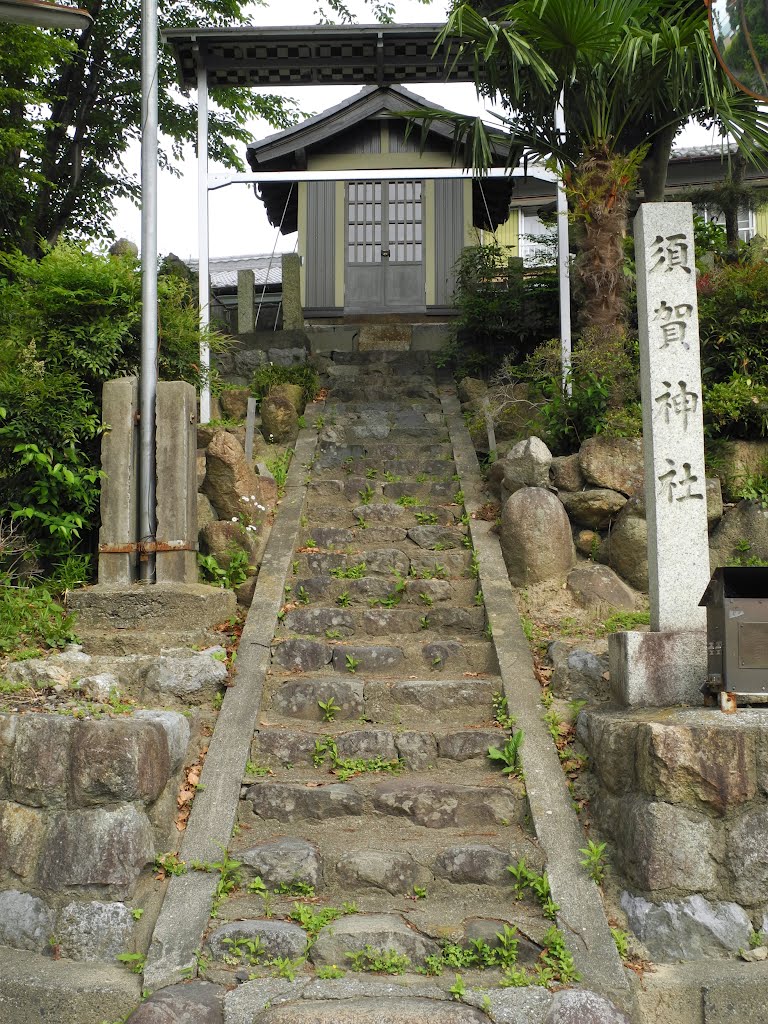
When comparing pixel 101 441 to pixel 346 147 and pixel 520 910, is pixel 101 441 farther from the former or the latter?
pixel 346 147

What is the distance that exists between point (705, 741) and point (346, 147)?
14.1 m

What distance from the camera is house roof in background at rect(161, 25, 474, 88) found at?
11.1 m

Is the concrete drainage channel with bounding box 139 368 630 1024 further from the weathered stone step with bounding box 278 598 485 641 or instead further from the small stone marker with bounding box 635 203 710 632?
the small stone marker with bounding box 635 203 710 632

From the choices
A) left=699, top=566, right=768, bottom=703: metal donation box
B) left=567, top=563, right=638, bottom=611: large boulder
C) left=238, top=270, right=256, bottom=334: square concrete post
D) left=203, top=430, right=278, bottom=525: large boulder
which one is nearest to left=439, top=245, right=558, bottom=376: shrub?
left=238, top=270, right=256, bottom=334: square concrete post

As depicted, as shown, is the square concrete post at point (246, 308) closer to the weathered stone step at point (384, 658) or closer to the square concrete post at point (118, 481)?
the square concrete post at point (118, 481)

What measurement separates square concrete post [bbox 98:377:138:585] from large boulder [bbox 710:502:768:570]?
446cm

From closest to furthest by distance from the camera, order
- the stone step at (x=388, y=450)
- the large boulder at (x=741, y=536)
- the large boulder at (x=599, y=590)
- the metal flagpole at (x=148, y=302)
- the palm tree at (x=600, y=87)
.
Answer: the metal flagpole at (x=148, y=302)
the large boulder at (x=599, y=590)
the large boulder at (x=741, y=536)
the palm tree at (x=600, y=87)
the stone step at (x=388, y=450)

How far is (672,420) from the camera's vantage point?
19.1 feet

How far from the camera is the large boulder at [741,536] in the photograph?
7766 mm

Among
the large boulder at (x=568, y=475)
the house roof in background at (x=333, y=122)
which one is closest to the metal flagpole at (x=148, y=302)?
the large boulder at (x=568, y=475)

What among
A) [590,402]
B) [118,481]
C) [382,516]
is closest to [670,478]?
[590,402]

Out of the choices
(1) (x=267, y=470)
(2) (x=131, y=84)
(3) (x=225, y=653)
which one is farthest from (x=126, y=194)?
(3) (x=225, y=653)

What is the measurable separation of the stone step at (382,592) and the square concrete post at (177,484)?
0.85 meters

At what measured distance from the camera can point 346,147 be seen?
16.6 m
